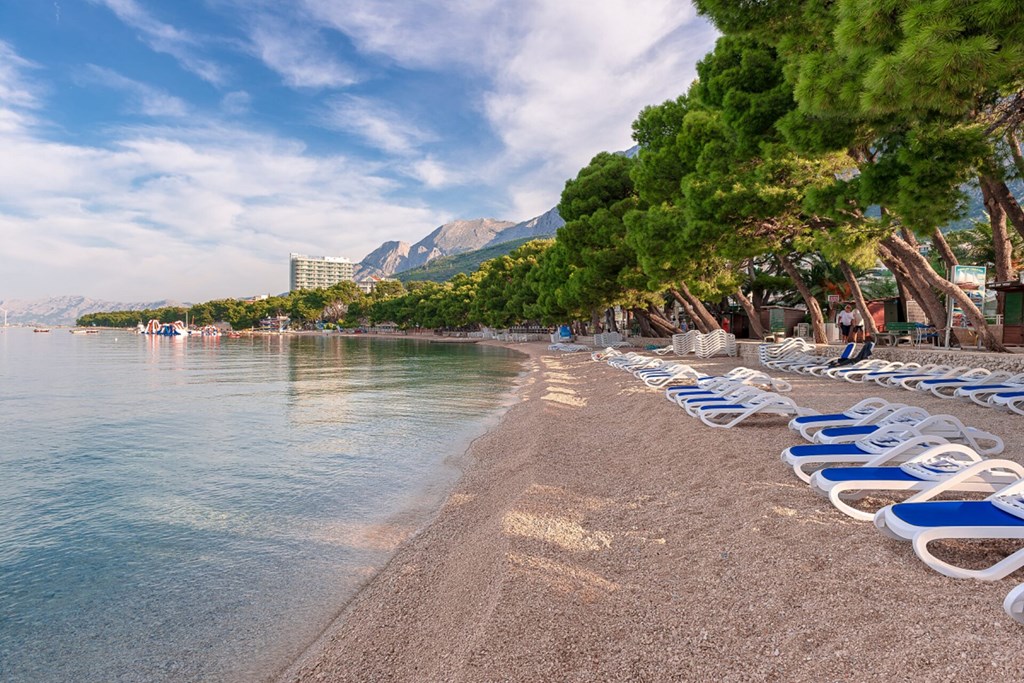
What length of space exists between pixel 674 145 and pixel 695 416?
1237 centimetres

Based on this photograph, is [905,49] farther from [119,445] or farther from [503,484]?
[119,445]

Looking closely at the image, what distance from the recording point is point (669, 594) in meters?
3.35

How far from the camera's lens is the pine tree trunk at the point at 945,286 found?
12.2 m

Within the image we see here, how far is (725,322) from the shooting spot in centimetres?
3459

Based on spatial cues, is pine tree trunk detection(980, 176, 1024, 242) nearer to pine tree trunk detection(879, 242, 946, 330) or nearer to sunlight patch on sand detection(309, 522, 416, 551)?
pine tree trunk detection(879, 242, 946, 330)

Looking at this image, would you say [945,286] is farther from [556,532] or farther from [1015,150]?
[556,532]

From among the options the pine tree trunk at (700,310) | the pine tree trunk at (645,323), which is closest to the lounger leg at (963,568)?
the pine tree trunk at (700,310)

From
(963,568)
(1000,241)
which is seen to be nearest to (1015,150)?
(1000,241)

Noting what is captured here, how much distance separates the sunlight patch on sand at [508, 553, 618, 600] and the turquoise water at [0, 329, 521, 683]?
4.81ft

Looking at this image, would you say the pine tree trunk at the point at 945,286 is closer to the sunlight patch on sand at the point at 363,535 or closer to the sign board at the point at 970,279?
the sign board at the point at 970,279

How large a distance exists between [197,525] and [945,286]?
14073 millimetres

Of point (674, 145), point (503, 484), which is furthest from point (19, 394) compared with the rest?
point (674, 145)

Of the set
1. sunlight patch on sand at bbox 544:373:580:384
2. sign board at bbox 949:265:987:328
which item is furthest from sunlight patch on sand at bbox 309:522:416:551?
sign board at bbox 949:265:987:328

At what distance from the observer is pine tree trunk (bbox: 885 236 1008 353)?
12.2 meters
